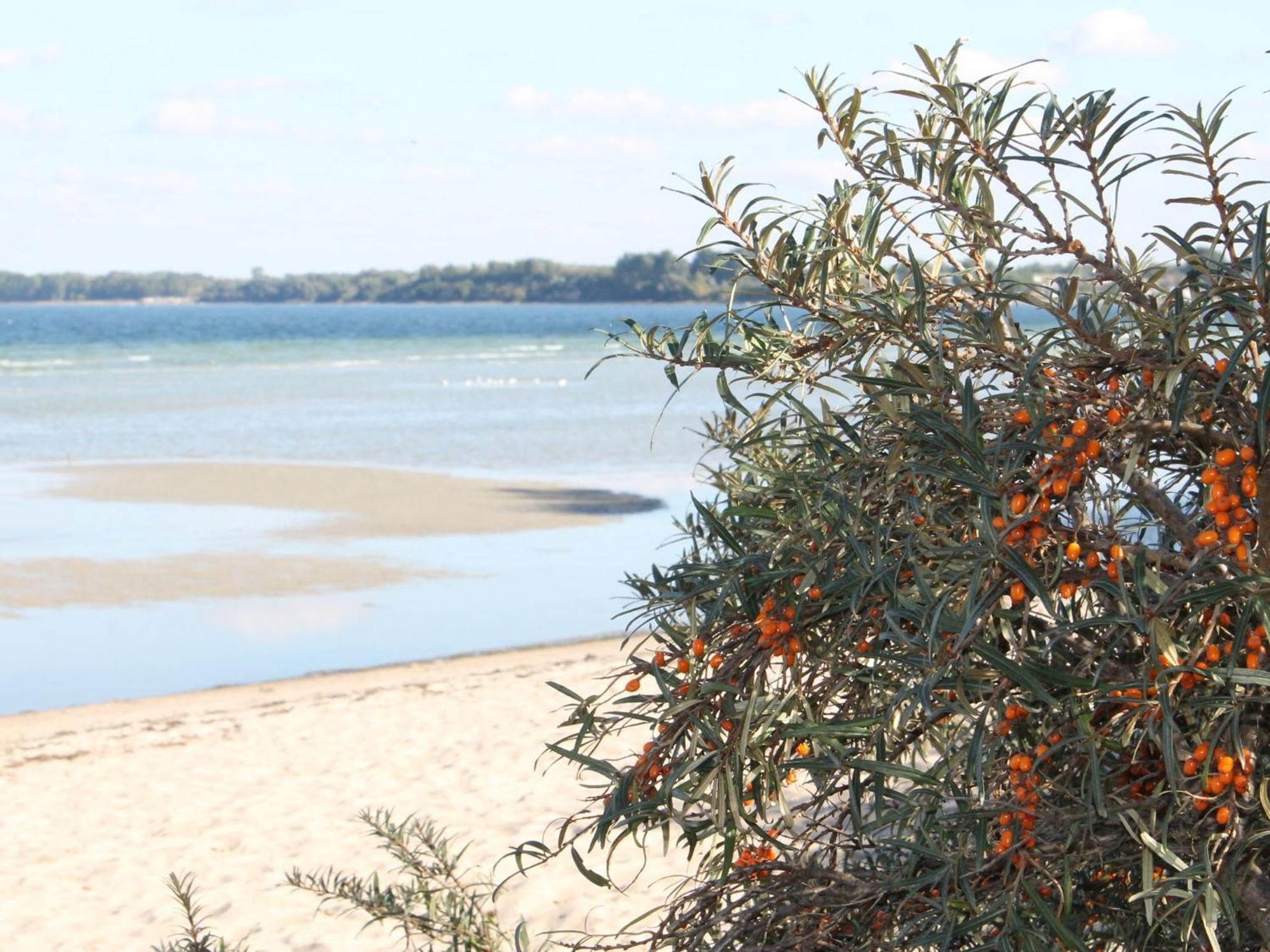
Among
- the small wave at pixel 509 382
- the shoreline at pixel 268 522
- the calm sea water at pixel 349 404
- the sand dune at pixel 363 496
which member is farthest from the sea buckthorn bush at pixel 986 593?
the small wave at pixel 509 382

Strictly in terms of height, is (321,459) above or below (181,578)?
above

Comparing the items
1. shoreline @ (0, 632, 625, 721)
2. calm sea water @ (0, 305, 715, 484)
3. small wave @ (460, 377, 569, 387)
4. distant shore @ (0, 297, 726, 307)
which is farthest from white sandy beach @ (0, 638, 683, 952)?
distant shore @ (0, 297, 726, 307)

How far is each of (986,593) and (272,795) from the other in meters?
6.54

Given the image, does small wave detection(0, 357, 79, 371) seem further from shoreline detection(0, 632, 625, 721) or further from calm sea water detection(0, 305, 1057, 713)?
shoreline detection(0, 632, 625, 721)

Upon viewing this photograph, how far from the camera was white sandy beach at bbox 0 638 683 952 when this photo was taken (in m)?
5.48

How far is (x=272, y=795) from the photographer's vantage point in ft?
24.0

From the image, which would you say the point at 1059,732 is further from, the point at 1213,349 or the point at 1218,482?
the point at 1213,349

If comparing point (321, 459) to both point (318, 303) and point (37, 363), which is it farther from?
point (318, 303)

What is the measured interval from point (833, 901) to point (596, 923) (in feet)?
11.3

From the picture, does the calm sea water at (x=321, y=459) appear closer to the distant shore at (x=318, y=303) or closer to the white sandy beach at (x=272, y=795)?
the white sandy beach at (x=272, y=795)

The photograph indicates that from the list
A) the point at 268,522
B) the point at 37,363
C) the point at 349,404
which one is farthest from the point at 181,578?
the point at 37,363

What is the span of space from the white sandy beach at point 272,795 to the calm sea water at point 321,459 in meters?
0.95

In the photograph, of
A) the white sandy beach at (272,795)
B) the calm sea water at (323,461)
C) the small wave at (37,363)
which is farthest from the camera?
the small wave at (37,363)

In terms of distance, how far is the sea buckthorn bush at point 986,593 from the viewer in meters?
1.46
